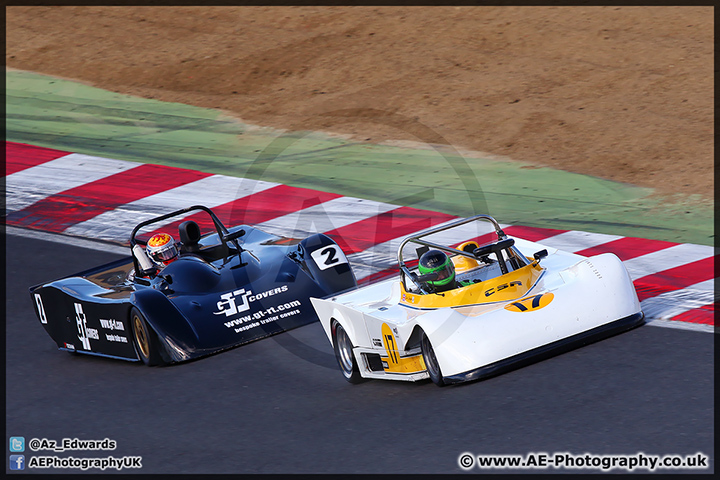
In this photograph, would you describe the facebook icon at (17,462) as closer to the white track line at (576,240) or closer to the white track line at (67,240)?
the white track line at (67,240)

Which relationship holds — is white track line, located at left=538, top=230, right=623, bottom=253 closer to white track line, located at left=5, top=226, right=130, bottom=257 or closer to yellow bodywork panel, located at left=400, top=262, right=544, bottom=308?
yellow bodywork panel, located at left=400, top=262, right=544, bottom=308

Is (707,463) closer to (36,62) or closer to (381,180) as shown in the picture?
(381,180)

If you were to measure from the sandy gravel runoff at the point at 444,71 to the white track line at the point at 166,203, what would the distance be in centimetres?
184

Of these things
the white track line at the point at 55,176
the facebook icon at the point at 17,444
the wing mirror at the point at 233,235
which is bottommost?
the facebook icon at the point at 17,444

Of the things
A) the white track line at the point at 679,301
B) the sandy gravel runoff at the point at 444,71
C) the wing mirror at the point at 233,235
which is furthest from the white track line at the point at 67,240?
the white track line at the point at 679,301

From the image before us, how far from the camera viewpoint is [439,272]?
7215 mm

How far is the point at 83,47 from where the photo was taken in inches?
656

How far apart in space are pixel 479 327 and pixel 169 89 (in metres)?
9.58

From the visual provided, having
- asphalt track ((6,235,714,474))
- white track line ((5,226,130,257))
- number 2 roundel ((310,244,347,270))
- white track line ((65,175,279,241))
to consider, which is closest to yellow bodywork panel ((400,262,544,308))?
asphalt track ((6,235,714,474))

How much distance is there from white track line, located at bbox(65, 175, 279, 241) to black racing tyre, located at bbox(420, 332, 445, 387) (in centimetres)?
514

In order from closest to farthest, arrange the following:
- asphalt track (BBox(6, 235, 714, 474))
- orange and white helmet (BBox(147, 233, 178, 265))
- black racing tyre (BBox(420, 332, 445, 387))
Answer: asphalt track (BBox(6, 235, 714, 474)), black racing tyre (BBox(420, 332, 445, 387)), orange and white helmet (BBox(147, 233, 178, 265))

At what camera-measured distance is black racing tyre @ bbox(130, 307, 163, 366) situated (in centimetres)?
789

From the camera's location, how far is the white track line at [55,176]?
40.8 feet

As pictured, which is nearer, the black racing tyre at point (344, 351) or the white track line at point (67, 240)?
the black racing tyre at point (344, 351)
